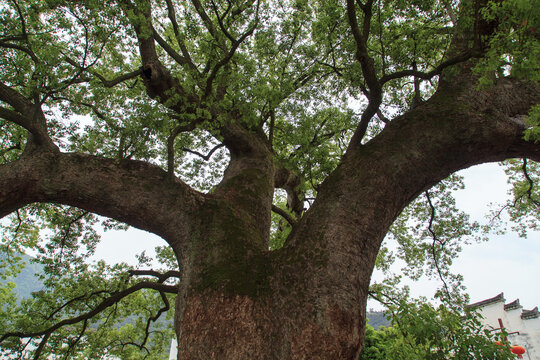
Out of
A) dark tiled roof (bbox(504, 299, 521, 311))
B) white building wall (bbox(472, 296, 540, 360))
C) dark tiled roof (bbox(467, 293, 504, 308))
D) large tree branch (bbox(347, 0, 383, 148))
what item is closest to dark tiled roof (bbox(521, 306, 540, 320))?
white building wall (bbox(472, 296, 540, 360))

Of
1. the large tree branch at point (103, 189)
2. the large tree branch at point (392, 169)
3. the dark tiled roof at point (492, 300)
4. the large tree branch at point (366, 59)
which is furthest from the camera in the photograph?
the dark tiled roof at point (492, 300)

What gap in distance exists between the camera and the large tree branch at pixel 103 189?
12.0ft

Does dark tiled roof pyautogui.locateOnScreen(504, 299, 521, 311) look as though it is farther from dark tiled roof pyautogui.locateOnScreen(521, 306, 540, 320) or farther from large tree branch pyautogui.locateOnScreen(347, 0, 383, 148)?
large tree branch pyautogui.locateOnScreen(347, 0, 383, 148)

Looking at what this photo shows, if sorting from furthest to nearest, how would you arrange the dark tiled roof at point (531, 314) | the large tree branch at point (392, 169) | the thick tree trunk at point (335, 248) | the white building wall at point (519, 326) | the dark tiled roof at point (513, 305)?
the dark tiled roof at point (513, 305), the dark tiled roof at point (531, 314), the white building wall at point (519, 326), the large tree branch at point (392, 169), the thick tree trunk at point (335, 248)

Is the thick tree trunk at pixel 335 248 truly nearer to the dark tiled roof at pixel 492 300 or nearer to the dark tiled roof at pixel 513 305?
the dark tiled roof at pixel 513 305

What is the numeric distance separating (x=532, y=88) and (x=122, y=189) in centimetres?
634

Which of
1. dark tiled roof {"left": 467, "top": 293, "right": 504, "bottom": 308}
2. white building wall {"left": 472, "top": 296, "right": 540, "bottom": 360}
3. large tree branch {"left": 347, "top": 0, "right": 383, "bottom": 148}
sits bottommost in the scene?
white building wall {"left": 472, "top": 296, "right": 540, "bottom": 360}

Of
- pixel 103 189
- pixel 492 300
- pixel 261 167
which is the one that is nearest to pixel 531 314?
pixel 492 300

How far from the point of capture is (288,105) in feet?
24.2

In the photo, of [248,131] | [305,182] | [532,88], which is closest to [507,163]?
[532,88]

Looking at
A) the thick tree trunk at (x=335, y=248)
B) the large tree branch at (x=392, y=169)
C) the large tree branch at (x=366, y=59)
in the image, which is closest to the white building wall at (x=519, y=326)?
the large tree branch at (x=392, y=169)

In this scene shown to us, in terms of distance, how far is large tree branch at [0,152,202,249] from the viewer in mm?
3668

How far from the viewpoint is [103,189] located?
12.6 feet

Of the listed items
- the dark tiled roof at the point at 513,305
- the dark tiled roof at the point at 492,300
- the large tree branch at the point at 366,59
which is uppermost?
the large tree branch at the point at 366,59
